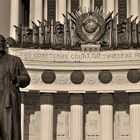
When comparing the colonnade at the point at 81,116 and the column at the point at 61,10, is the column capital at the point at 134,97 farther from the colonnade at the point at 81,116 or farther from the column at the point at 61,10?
the column at the point at 61,10

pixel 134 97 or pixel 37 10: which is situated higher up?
pixel 37 10

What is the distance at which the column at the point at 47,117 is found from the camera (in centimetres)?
3366


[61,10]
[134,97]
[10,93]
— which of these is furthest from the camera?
[61,10]

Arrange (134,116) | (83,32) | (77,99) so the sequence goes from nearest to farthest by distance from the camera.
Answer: (134,116), (77,99), (83,32)

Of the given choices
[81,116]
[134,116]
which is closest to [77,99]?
[81,116]

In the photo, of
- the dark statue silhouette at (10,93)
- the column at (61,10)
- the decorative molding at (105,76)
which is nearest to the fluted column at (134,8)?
the column at (61,10)

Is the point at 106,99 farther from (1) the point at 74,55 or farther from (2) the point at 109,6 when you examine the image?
(2) the point at 109,6

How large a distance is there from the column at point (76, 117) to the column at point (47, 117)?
3.79 ft

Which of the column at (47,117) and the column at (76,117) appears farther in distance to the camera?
the column at (76,117)

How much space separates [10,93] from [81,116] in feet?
76.5

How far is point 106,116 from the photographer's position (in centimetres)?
3388

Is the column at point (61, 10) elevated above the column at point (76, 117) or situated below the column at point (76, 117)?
above

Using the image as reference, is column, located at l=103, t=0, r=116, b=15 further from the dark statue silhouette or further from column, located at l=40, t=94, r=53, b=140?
the dark statue silhouette

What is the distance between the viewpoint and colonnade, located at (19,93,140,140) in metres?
33.7
